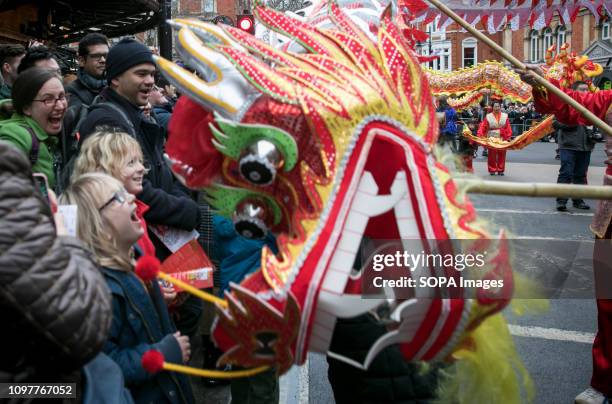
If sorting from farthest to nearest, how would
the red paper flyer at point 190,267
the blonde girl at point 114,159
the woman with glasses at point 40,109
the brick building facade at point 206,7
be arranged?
the brick building facade at point 206,7 → the woman with glasses at point 40,109 → the red paper flyer at point 190,267 → the blonde girl at point 114,159

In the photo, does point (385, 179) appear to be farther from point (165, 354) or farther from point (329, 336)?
point (165, 354)

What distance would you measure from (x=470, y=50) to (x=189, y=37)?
46.3m

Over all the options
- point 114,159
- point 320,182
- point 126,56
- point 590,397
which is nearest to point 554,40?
point 590,397

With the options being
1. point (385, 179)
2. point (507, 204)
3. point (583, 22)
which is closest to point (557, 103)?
point (385, 179)

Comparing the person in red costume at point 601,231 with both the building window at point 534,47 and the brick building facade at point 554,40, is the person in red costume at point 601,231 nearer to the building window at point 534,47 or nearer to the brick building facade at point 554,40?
the brick building facade at point 554,40

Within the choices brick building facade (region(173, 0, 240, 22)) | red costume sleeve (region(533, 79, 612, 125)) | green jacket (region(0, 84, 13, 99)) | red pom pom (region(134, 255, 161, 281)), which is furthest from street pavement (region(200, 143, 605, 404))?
brick building facade (region(173, 0, 240, 22))

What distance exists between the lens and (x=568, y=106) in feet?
10.3

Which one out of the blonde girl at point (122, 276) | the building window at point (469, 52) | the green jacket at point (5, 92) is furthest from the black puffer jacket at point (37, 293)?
the building window at point (469, 52)

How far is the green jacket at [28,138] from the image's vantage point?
2980 mm

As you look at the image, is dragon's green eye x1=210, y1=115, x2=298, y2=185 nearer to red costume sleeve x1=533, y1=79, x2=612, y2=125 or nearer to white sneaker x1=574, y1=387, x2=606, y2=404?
red costume sleeve x1=533, y1=79, x2=612, y2=125

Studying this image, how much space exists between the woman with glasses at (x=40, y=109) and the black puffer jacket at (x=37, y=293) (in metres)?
1.99

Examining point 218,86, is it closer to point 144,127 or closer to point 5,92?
point 144,127

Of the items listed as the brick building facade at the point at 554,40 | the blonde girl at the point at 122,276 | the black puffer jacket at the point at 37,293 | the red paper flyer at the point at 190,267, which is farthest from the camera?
the brick building facade at the point at 554,40

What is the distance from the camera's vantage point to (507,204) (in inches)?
375
